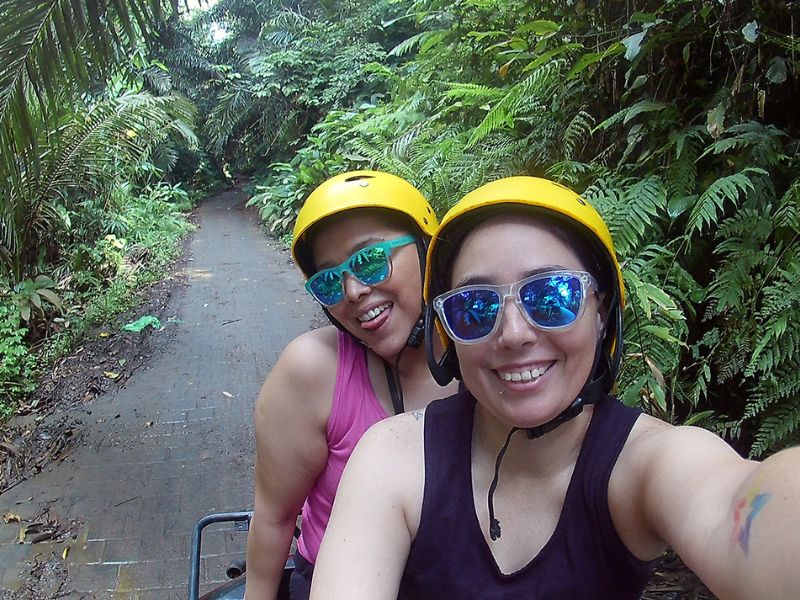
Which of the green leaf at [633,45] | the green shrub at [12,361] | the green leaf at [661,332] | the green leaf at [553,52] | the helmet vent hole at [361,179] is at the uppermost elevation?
the green leaf at [553,52]

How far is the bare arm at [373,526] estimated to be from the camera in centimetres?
116

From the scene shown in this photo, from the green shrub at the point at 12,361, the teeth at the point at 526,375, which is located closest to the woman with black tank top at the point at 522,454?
the teeth at the point at 526,375

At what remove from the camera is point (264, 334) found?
7605 mm

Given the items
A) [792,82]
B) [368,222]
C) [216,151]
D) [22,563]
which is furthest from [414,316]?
[216,151]

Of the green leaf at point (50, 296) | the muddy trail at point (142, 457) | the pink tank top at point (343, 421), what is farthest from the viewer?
the green leaf at point (50, 296)

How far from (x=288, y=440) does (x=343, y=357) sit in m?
0.27

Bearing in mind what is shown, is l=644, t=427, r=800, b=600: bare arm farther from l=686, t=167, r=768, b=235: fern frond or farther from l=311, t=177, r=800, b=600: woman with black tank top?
l=686, t=167, r=768, b=235: fern frond

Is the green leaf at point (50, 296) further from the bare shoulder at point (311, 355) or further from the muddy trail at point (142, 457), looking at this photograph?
the bare shoulder at point (311, 355)

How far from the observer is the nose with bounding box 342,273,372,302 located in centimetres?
164

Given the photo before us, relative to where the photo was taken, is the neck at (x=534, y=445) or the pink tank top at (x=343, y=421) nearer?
the neck at (x=534, y=445)

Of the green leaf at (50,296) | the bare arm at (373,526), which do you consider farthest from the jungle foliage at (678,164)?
the green leaf at (50,296)

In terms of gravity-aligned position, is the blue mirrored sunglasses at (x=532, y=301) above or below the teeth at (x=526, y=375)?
above

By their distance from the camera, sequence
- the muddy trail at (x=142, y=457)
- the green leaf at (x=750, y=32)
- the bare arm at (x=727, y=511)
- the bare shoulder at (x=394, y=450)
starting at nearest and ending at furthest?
1. the bare arm at (x=727, y=511)
2. the bare shoulder at (x=394, y=450)
3. the green leaf at (x=750, y=32)
4. the muddy trail at (x=142, y=457)

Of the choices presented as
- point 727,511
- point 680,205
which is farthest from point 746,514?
point 680,205
